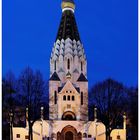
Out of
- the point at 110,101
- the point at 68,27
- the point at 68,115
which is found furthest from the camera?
the point at 68,27

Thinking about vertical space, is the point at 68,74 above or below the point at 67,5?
below

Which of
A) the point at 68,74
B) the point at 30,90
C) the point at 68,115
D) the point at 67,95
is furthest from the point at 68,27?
the point at 30,90

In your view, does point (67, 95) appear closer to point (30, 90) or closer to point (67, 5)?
point (67, 5)

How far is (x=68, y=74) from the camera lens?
17078 millimetres

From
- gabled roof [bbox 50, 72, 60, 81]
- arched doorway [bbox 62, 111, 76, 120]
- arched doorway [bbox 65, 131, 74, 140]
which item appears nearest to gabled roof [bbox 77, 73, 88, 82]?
gabled roof [bbox 50, 72, 60, 81]

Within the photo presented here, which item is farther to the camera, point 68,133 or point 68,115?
point 68,115

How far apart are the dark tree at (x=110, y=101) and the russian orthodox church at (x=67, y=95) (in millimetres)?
2447

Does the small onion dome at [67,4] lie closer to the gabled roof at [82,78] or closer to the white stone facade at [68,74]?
the white stone facade at [68,74]

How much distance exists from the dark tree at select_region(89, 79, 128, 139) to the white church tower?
3.39 m

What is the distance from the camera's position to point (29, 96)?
11.0m

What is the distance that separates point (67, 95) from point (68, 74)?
3.32ft

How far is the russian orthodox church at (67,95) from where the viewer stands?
1531 centimetres

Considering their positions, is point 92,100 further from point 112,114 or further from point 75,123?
point 75,123

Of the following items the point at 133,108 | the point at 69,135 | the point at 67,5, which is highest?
the point at 67,5
